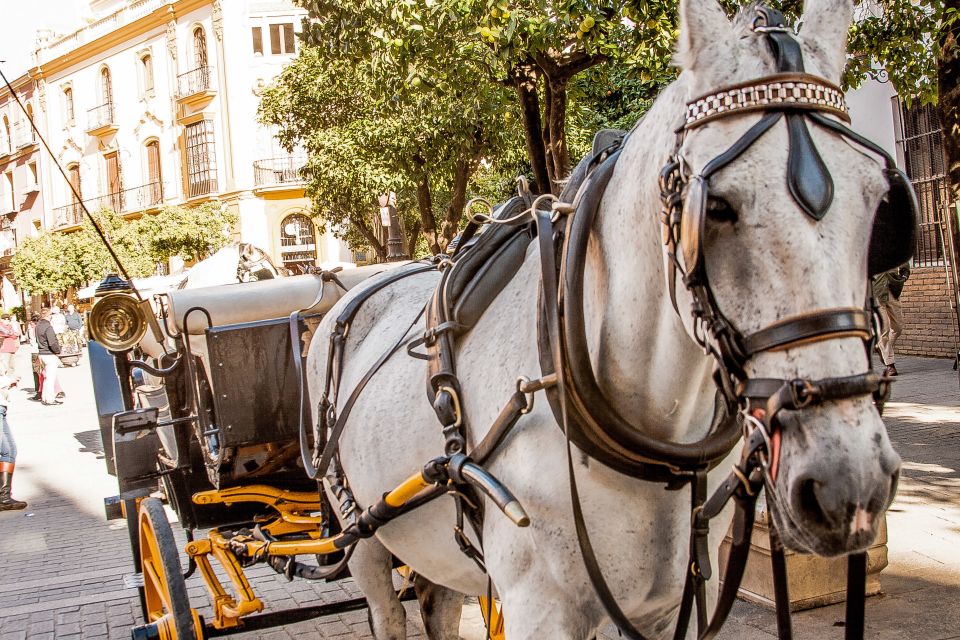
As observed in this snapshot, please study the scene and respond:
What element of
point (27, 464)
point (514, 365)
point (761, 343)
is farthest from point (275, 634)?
point (27, 464)

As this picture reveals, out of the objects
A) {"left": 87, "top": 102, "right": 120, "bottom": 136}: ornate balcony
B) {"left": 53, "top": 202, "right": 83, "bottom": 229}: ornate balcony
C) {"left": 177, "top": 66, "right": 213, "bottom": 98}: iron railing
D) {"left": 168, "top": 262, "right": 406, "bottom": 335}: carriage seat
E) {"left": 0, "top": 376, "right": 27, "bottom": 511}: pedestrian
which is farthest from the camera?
{"left": 53, "top": 202, "right": 83, "bottom": 229}: ornate balcony

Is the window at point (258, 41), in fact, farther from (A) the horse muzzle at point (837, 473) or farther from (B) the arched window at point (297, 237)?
(A) the horse muzzle at point (837, 473)

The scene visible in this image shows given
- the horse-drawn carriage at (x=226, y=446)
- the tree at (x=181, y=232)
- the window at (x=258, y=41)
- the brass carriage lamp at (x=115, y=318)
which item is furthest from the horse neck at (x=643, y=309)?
the window at (x=258, y=41)

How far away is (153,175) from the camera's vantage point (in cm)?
4316

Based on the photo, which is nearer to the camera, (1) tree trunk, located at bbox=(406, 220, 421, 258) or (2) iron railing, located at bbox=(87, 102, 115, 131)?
(1) tree trunk, located at bbox=(406, 220, 421, 258)

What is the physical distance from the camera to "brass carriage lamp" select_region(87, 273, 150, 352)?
4.49m

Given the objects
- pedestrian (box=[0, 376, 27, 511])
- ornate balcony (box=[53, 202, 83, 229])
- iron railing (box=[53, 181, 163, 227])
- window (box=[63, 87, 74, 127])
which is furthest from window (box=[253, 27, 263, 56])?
pedestrian (box=[0, 376, 27, 511])

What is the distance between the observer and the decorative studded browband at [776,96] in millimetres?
1561

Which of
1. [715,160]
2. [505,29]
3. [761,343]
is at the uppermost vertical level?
[505,29]

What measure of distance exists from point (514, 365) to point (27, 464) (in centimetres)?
1108

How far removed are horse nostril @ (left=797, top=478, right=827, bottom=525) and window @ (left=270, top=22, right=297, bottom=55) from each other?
39.3m

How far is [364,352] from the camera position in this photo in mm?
3332

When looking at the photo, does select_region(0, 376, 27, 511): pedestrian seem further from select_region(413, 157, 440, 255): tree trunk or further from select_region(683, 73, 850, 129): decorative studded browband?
select_region(683, 73, 850, 129): decorative studded browband

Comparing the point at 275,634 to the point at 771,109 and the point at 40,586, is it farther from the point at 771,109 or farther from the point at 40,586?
the point at 771,109
